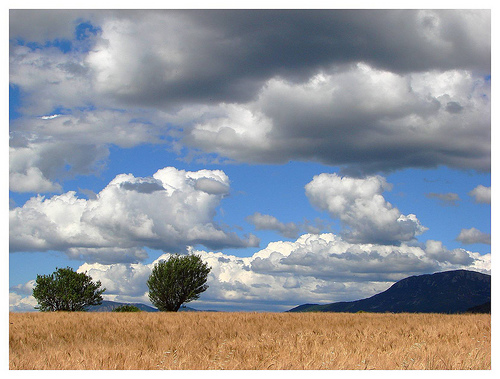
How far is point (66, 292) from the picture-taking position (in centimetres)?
7556

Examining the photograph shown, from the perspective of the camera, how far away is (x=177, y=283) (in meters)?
64.9

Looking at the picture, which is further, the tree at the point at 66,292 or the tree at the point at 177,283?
the tree at the point at 66,292

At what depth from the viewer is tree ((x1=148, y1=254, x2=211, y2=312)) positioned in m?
64.6

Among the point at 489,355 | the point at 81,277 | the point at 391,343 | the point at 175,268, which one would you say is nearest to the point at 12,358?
the point at 391,343

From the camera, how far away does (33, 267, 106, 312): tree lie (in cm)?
7550

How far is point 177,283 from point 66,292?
22546mm

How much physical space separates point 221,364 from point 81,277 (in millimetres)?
73722

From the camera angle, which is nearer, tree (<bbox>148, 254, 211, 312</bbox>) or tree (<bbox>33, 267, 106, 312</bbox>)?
tree (<bbox>148, 254, 211, 312</bbox>)

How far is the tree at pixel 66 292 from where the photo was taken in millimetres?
75500

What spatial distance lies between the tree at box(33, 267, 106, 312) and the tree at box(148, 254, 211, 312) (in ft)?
53.9

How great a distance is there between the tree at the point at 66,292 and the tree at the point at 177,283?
16431 millimetres

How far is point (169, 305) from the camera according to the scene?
64.9m

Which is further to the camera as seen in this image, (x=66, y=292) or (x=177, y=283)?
(x=66, y=292)

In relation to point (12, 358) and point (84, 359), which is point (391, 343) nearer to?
point (84, 359)
